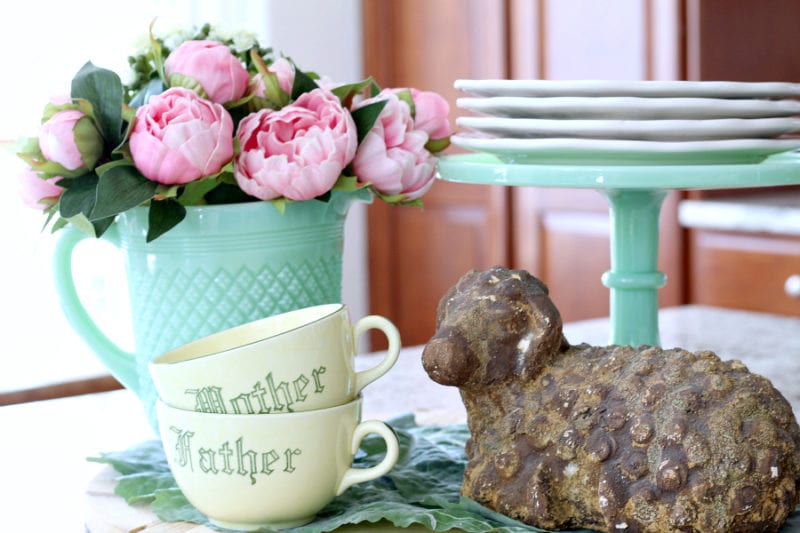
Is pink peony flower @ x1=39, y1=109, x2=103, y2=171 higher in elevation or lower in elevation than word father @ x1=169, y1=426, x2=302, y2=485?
higher

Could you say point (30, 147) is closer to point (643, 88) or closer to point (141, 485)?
point (141, 485)

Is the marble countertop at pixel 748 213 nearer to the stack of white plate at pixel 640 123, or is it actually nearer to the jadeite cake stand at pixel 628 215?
the jadeite cake stand at pixel 628 215

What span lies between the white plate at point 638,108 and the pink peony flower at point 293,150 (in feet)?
0.35

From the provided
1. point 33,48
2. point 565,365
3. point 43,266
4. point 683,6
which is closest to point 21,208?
point 43,266

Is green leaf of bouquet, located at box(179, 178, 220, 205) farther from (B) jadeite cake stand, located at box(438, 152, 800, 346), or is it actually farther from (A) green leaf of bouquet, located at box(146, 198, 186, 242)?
(B) jadeite cake stand, located at box(438, 152, 800, 346)

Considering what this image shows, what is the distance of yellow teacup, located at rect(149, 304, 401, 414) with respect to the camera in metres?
0.56

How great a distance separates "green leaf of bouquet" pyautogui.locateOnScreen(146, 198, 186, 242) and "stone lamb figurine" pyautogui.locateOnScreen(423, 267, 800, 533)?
0.66 ft

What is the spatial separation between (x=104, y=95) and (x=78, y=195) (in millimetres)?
69

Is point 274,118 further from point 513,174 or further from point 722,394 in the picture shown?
point 722,394

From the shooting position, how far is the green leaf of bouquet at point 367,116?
0.72 m

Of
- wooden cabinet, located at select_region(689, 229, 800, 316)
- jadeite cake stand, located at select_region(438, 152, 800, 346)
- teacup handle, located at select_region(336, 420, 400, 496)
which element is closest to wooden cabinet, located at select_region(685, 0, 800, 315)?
wooden cabinet, located at select_region(689, 229, 800, 316)

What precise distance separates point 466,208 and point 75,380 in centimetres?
117

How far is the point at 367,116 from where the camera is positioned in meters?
0.72

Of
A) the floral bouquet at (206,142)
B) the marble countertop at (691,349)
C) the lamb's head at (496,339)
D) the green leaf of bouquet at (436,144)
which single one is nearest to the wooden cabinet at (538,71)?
the marble countertop at (691,349)
